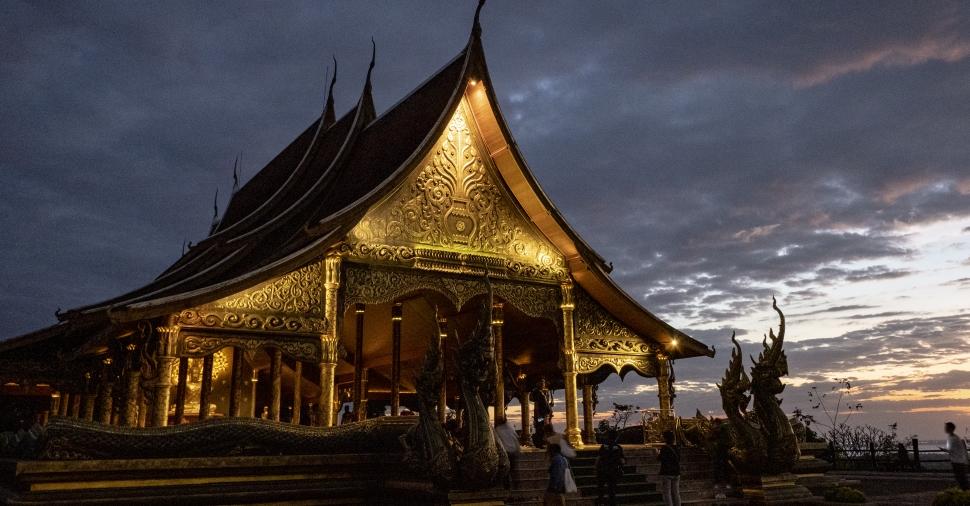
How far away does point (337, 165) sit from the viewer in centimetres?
1485

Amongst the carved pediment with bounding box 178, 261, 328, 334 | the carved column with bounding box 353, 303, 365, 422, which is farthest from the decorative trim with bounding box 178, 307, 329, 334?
the carved column with bounding box 353, 303, 365, 422

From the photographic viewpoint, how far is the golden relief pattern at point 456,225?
11891mm

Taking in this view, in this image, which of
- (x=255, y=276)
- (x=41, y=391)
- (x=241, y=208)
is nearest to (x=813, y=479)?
(x=255, y=276)

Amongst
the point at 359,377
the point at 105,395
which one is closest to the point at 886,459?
the point at 359,377

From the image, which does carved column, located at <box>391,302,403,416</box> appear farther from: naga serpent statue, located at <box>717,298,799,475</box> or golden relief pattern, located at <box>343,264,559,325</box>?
naga serpent statue, located at <box>717,298,799,475</box>

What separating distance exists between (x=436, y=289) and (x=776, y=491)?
20.6 ft

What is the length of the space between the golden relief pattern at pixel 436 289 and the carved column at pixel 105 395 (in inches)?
291

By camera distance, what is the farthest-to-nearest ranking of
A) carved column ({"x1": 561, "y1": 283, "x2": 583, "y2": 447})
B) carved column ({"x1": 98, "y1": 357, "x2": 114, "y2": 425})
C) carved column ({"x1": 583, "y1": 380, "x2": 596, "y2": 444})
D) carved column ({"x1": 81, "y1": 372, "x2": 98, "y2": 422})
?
carved column ({"x1": 81, "y1": 372, "x2": 98, "y2": 422})
carved column ({"x1": 98, "y1": 357, "x2": 114, "y2": 425})
carved column ({"x1": 583, "y1": 380, "x2": 596, "y2": 444})
carved column ({"x1": 561, "y1": 283, "x2": 583, "y2": 447})

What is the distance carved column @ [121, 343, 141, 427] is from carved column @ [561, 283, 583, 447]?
747 cm

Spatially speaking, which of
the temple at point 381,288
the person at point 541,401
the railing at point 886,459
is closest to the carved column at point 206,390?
the temple at point 381,288

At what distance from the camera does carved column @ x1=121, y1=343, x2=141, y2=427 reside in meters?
12.2

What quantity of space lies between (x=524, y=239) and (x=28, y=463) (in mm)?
8475

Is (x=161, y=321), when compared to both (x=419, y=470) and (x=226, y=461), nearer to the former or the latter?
(x=226, y=461)

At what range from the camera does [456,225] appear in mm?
12547
